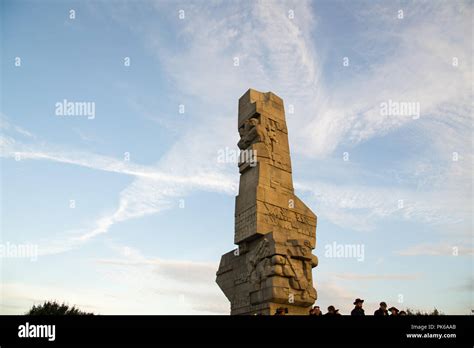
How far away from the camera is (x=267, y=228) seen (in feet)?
44.3

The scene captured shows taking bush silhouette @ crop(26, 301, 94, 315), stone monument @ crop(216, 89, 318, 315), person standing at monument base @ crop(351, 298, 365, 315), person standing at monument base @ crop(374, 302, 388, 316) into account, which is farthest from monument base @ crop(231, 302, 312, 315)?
bush silhouette @ crop(26, 301, 94, 315)

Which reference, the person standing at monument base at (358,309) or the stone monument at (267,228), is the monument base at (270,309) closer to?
the stone monument at (267,228)

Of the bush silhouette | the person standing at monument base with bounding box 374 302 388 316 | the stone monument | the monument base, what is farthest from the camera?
the bush silhouette

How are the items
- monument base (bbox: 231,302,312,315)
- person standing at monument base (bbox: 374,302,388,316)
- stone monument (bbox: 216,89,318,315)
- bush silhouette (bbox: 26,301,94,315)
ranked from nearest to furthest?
person standing at monument base (bbox: 374,302,388,316), monument base (bbox: 231,302,312,315), stone monument (bbox: 216,89,318,315), bush silhouette (bbox: 26,301,94,315)

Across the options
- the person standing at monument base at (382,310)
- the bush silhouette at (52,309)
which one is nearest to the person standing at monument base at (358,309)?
the person standing at monument base at (382,310)

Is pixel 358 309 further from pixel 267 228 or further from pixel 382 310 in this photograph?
pixel 267 228

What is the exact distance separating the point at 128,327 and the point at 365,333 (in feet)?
12.7

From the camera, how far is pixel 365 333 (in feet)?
21.6

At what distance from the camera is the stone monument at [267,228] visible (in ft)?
41.1

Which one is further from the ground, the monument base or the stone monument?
the stone monument

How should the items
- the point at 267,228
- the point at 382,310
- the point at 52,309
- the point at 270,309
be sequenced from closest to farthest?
1. the point at 382,310
2. the point at 270,309
3. the point at 267,228
4. the point at 52,309

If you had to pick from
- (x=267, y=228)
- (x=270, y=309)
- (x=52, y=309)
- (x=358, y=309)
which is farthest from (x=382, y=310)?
(x=52, y=309)

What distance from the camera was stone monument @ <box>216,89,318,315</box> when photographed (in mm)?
12531

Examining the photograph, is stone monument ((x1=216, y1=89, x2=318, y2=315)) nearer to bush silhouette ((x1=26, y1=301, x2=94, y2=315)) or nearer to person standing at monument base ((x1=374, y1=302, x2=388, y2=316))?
person standing at monument base ((x1=374, y1=302, x2=388, y2=316))
